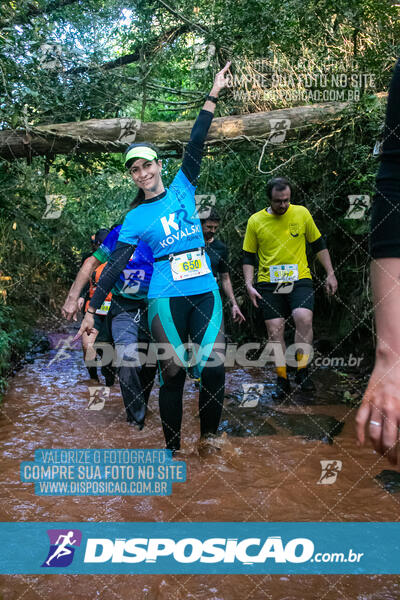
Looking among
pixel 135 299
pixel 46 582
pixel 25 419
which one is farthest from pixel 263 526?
pixel 25 419

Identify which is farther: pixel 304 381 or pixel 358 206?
pixel 358 206

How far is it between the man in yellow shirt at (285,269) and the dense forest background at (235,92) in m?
0.77

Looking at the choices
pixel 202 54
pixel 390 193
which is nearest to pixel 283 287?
pixel 390 193

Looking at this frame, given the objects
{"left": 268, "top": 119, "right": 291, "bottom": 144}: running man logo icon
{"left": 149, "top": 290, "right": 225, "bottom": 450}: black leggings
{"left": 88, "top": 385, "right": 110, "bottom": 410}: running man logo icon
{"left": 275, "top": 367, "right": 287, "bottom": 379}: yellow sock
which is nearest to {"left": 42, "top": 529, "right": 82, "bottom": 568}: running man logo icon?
{"left": 149, "top": 290, "right": 225, "bottom": 450}: black leggings

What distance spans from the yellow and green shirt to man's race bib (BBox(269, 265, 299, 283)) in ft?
0.10

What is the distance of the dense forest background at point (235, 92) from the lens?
638cm

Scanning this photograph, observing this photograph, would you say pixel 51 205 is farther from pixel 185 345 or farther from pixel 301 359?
pixel 185 345

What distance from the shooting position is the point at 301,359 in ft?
17.5

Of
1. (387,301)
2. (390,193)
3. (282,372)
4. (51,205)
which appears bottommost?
(282,372)

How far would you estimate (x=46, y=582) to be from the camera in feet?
7.88

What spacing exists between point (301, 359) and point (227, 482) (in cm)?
221

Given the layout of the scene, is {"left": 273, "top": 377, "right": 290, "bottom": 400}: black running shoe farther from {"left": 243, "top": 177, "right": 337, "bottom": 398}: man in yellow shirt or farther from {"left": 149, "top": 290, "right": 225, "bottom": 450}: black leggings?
{"left": 149, "top": 290, "right": 225, "bottom": 450}: black leggings

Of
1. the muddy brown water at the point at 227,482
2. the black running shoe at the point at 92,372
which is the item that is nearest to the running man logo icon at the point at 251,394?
the muddy brown water at the point at 227,482

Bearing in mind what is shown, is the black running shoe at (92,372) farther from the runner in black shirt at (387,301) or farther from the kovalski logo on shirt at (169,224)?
the runner in black shirt at (387,301)
